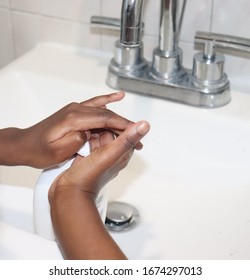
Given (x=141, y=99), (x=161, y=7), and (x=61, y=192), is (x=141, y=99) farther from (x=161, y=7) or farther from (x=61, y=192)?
(x=61, y=192)

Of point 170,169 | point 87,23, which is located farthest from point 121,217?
point 87,23

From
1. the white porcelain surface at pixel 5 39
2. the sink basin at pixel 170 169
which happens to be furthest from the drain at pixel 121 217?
the white porcelain surface at pixel 5 39

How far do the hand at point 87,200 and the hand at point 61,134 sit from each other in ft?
0.09

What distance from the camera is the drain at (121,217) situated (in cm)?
68

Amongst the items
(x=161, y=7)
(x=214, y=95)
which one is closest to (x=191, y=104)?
(x=214, y=95)

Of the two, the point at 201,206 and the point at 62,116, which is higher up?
the point at 62,116

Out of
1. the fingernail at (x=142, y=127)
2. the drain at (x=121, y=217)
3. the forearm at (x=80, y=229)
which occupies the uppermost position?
the fingernail at (x=142, y=127)

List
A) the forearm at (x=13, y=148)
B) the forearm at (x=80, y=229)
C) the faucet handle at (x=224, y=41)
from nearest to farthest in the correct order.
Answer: the forearm at (x=80, y=229) → the forearm at (x=13, y=148) → the faucet handle at (x=224, y=41)

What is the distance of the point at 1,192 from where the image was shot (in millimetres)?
704

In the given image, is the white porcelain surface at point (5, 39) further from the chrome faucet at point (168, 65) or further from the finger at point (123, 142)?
the finger at point (123, 142)

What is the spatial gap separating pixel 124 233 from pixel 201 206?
0.35ft

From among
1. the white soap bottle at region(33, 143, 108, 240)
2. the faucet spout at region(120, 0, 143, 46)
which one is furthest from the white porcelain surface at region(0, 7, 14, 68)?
the white soap bottle at region(33, 143, 108, 240)

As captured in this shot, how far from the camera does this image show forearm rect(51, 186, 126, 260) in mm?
462
